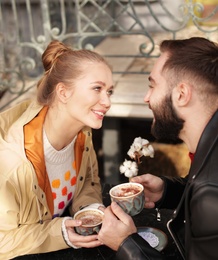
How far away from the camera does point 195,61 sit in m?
1.74

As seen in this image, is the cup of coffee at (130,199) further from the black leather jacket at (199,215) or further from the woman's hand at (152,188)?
the woman's hand at (152,188)

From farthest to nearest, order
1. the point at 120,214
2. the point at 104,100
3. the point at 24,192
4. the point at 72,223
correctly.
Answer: the point at 104,100 < the point at 24,192 < the point at 72,223 < the point at 120,214

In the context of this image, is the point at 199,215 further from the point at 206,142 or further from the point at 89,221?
the point at 89,221

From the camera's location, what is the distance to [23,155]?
6.35 ft

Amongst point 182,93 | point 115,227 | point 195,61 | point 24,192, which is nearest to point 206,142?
point 182,93

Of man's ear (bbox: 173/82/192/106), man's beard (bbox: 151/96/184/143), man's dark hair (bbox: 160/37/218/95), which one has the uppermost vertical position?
man's dark hair (bbox: 160/37/218/95)

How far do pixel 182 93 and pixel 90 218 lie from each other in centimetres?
69

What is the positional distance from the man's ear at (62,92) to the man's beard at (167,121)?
1.50 feet

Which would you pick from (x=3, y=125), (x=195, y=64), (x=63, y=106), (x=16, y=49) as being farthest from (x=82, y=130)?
(x=16, y=49)

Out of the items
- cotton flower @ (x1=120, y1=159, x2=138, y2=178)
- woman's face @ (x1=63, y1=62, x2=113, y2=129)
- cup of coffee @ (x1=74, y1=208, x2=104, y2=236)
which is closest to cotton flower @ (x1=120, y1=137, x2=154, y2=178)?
cotton flower @ (x1=120, y1=159, x2=138, y2=178)

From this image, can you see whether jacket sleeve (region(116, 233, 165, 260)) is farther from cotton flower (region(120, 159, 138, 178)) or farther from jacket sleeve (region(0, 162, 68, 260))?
cotton flower (region(120, 159, 138, 178))

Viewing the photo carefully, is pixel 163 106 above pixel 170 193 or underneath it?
above

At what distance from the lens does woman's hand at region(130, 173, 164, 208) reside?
6.88 feet

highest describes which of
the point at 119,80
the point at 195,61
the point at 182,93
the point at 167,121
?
the point at 195,61
